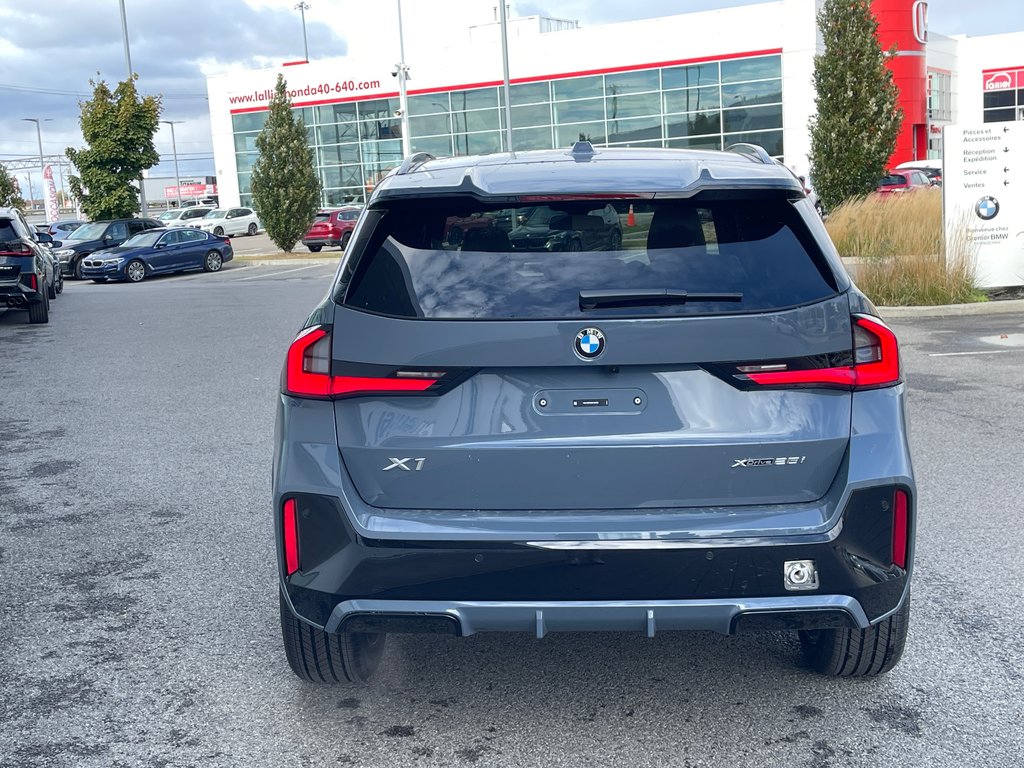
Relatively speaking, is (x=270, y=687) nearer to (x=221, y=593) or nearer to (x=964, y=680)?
(x=221, y=593)

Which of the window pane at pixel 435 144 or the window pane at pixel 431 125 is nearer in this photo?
the window pane at pixel 435 144

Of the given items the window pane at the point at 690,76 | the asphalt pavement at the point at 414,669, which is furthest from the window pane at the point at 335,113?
the asphalt pavement at the point at 414,669

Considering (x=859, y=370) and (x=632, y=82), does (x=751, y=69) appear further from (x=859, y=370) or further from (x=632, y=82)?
(x=859, y=370)

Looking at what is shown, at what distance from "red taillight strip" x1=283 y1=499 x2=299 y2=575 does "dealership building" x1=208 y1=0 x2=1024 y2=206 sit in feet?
143

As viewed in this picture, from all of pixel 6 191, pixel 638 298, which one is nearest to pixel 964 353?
pixel 638 298

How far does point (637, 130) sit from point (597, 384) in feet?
158

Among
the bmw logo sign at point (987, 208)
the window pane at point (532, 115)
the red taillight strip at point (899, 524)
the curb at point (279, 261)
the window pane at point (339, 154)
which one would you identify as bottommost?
the curb at point (279, 261)

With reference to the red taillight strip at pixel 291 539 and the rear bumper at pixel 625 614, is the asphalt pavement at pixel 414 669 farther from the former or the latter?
the red taillight strip at pixel 291 539

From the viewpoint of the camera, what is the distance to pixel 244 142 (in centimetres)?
6119

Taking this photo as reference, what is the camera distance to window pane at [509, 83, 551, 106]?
51.5m

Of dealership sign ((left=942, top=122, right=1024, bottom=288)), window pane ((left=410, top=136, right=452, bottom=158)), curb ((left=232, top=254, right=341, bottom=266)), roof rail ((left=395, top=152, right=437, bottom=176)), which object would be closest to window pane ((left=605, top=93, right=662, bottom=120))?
window pane ((left=410, top=136, right=452, bottom=158))

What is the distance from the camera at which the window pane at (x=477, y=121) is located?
52.4 metres

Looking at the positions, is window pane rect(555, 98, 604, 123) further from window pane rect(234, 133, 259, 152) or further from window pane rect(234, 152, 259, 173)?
window pane rect(234, 152, 259, 173)

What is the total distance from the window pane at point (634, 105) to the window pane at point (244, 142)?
20.8 metres
